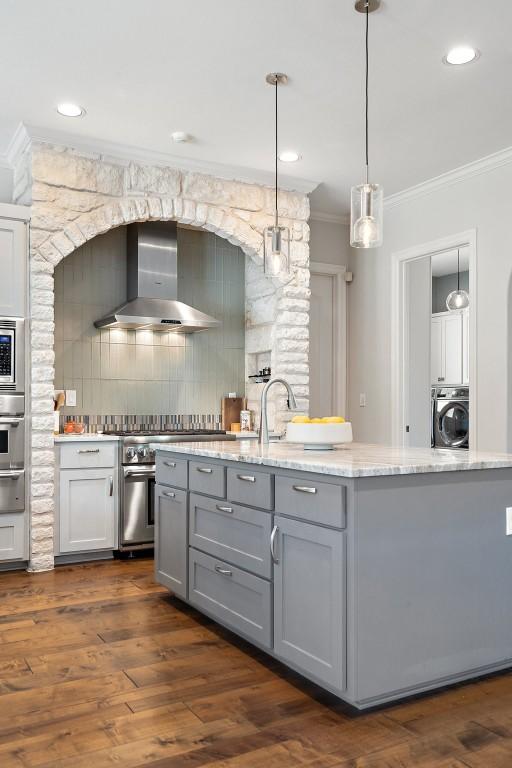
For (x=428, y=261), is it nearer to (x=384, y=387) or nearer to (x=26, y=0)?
(x=384, y=387)

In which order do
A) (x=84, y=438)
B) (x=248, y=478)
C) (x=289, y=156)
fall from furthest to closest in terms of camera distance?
1. (x=289, y=156)
2. (x=84, y=438)
3. (x=248, y=478)

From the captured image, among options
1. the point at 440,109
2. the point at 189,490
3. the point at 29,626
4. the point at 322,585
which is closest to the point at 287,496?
the point at 322,585

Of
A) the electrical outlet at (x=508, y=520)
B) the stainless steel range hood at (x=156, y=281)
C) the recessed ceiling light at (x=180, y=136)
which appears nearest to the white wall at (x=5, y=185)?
the stainless steel range hood at (x=156, y=281)

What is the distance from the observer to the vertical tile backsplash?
5258 millimetres

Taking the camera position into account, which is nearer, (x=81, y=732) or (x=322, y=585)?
(x=81, y=732)

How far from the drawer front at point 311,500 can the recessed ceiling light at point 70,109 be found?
8.90 feet

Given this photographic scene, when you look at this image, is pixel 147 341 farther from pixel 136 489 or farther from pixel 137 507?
pixel 137 507

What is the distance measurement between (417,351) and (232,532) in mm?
3297

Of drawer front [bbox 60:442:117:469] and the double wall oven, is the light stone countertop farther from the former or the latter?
the double wall oven

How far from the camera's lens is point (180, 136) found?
177 inches

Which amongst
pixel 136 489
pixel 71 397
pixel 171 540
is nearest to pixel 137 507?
pixel 136 489

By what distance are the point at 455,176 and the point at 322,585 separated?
12.3 feet

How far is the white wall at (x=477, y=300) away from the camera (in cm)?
473

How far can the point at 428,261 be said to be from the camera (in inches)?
233
